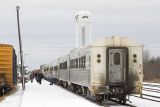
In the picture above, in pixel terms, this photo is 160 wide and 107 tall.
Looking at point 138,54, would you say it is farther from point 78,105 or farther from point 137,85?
point 78,105

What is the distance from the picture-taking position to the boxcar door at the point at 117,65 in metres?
25.6

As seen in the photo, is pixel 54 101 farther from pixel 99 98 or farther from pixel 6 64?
pixel 6 64

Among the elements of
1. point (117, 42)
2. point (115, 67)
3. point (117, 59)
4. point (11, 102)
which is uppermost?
point (117, 42)

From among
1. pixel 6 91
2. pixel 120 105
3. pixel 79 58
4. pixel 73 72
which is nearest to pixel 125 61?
pixel 120 105

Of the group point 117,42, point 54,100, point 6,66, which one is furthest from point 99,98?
point 6,66

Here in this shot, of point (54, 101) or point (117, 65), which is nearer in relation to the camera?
point (117, 65)

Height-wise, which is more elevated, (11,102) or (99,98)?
(99,98)

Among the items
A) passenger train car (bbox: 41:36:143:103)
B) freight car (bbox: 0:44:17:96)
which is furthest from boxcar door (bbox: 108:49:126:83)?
freight car (bbox: 0:44:17:96)

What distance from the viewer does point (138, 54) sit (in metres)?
25.9


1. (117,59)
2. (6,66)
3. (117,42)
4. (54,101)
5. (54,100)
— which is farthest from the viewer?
(6,66)

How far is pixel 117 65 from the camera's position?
84.1 ft

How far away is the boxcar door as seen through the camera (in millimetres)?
25625

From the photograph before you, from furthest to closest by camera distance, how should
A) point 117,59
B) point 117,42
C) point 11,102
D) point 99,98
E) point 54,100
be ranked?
1. point 54,100
2. point 11,102
3. point 99,98
4. point 117,42
5. point 117,59

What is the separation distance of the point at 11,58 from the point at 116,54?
11.9m
